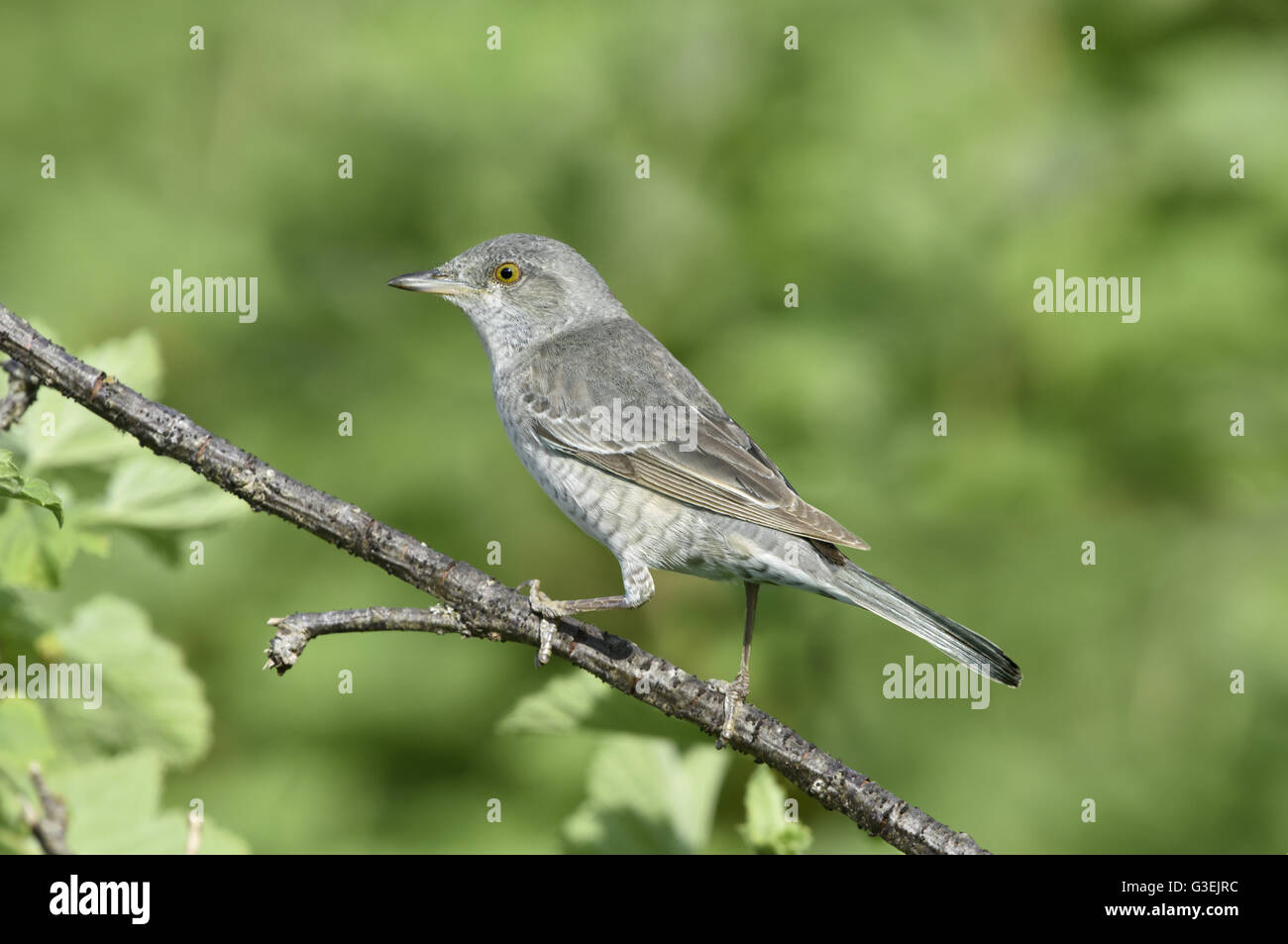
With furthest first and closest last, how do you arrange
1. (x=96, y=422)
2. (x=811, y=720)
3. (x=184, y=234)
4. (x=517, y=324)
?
(x=184, y=234), (x=811, y=720), (x=517, y=324), (x=96, y=422)

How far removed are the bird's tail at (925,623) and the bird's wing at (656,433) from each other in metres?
0.18

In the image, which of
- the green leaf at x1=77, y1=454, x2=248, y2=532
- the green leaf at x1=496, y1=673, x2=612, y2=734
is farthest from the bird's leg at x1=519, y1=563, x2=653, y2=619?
the green leaf at x1=77, y1=454, x2=248, y2=532

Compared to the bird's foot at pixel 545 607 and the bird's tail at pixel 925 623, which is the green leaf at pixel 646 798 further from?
the bird's tail at pixel 925 623

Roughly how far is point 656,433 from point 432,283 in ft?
3.91

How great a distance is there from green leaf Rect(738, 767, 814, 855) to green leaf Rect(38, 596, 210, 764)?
1390 millimetres

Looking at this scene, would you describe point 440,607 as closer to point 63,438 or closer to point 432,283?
point 63,438

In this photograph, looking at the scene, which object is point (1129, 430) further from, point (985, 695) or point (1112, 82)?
point (1112, 82)

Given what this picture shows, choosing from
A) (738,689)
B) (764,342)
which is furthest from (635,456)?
(764,342)

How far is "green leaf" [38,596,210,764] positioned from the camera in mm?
2805

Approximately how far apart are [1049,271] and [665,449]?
2.57 metres

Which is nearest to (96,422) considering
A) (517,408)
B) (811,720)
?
(517,408)

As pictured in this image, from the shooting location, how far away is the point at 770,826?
108 inches

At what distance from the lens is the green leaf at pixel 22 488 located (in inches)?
68.0

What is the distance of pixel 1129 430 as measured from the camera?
213 inches
